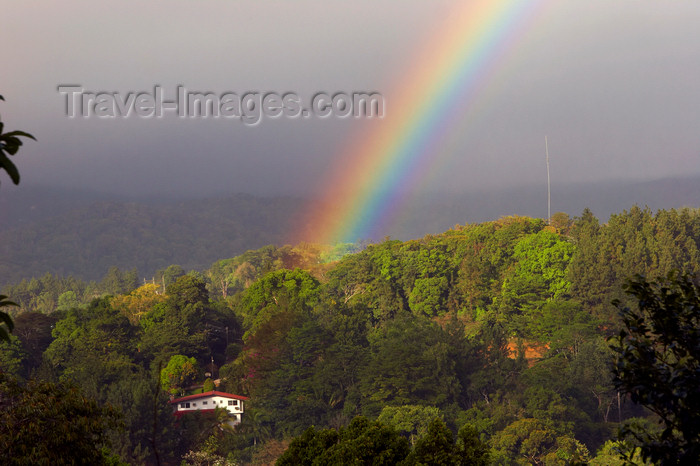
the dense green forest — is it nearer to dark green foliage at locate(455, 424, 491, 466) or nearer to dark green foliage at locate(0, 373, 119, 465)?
dark green foliage at locate(455, 424, 491, 466)

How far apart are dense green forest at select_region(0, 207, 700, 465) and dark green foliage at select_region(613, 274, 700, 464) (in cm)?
2932

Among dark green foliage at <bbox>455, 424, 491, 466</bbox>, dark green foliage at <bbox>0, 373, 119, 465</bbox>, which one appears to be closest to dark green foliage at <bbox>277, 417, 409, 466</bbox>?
dark green foliage at <bbox>455, 424, 491, 466</bbox>

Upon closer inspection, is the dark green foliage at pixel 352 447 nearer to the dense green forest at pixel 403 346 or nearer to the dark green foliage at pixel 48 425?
the dark green foliage at pixel 48 425

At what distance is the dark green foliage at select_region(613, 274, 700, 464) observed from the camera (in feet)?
20.7

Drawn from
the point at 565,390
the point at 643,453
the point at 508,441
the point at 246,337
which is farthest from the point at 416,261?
the point at 643,453

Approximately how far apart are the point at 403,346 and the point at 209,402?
46.9 ft

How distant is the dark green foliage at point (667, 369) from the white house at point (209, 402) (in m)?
47.0

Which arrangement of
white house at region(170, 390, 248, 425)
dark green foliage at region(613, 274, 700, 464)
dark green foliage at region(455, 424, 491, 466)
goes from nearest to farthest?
dark green foliage at region(613, 274, 700, 464) → dark green foliage at region(455, 424, 491, 466) → white house at region(170, 390, 248, 425)

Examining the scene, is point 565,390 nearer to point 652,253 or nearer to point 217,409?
point 652,253

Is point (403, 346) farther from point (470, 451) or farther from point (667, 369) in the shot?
point (667, 369)

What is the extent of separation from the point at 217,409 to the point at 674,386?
151 ft

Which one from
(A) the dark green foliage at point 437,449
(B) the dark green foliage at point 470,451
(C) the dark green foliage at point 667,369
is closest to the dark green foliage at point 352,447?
(A) the dark green foliage at point 437,449

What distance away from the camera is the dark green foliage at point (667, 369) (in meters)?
6.30

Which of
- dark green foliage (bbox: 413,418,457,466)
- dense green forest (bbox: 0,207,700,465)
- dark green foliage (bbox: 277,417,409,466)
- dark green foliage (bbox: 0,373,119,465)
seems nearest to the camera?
dark green foliage (bbox: 0,373,119,465)
